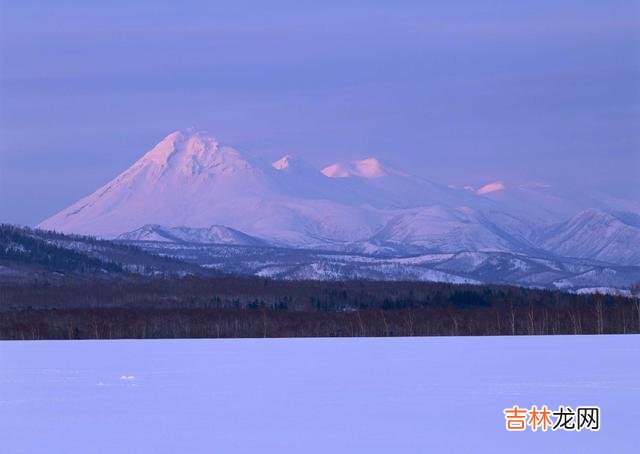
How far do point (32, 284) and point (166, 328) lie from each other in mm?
61909

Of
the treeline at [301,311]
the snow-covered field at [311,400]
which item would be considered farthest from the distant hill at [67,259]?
the snow-covered field at [311,400]

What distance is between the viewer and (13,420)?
2527 centimetres

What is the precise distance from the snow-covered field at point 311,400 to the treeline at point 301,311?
92.5 feet

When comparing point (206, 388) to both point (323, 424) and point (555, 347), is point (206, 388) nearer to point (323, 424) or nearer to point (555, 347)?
point (323, 424)

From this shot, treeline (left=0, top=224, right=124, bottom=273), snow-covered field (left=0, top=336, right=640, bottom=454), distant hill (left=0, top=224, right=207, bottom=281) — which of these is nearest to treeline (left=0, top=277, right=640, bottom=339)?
snow-covered field (left=0, top=336, right=640, bottom=454)

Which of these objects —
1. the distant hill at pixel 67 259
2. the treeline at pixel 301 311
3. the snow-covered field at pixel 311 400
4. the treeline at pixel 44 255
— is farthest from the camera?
the treeline at pixel 44 255

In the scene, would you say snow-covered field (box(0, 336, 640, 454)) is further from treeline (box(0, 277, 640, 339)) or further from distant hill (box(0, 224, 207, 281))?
distant hill (box(0, 224, 207, 281))

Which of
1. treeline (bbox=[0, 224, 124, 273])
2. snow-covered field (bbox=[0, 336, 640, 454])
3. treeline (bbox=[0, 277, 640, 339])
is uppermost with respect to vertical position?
treeline (bbox=[0, 224, 124, 273])

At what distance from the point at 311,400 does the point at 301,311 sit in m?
66.5

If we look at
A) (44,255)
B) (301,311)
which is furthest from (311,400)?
(44,255)

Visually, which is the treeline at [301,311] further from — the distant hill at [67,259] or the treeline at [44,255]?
the treeline at [44,255]

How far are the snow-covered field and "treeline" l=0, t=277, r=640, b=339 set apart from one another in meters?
28.2

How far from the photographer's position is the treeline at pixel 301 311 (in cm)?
7356

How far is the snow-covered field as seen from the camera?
72.5 ft
